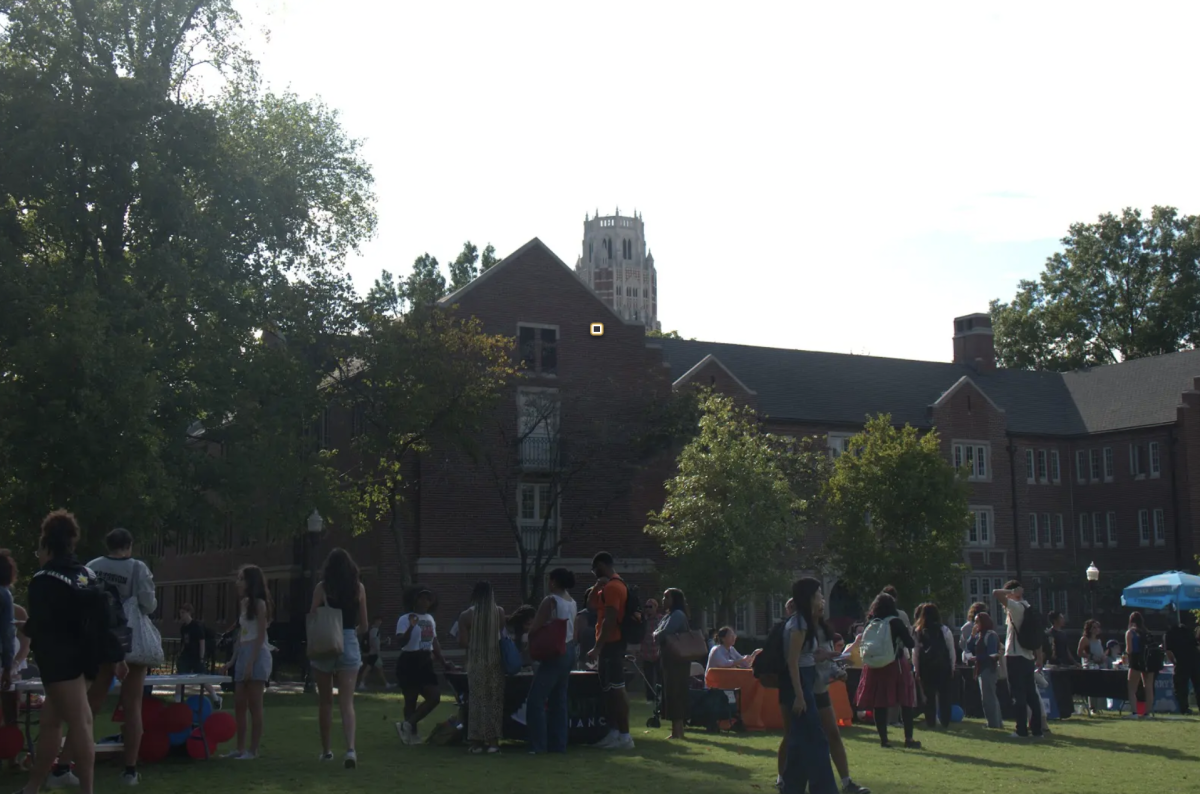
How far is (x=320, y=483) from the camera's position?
2873 cm

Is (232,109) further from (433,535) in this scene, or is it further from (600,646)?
(600,646)

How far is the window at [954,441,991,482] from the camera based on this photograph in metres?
52.2

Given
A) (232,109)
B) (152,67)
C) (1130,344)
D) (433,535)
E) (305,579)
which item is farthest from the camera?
(1130,344)

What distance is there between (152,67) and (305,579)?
64.6ft

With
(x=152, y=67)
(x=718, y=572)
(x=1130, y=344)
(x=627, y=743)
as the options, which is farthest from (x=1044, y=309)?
(x=627, y=743)

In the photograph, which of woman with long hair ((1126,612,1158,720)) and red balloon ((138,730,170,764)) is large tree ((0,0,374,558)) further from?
woman with long hair ((1126,612,1158,720))

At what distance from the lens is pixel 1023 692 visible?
1650 cm

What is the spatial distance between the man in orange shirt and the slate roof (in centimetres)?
3369

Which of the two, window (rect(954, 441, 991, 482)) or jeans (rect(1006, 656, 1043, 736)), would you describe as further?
window (rect(954, 441, 991, 482))

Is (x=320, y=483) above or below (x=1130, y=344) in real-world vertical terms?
below

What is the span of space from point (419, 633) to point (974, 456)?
39798 mm

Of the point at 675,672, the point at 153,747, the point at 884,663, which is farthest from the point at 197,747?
the point at 884,663

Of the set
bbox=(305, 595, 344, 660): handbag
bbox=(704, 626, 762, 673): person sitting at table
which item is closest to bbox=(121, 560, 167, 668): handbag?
bbox=(305, 595, 344, 660): handbag

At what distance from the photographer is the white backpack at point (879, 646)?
48.9 feet
